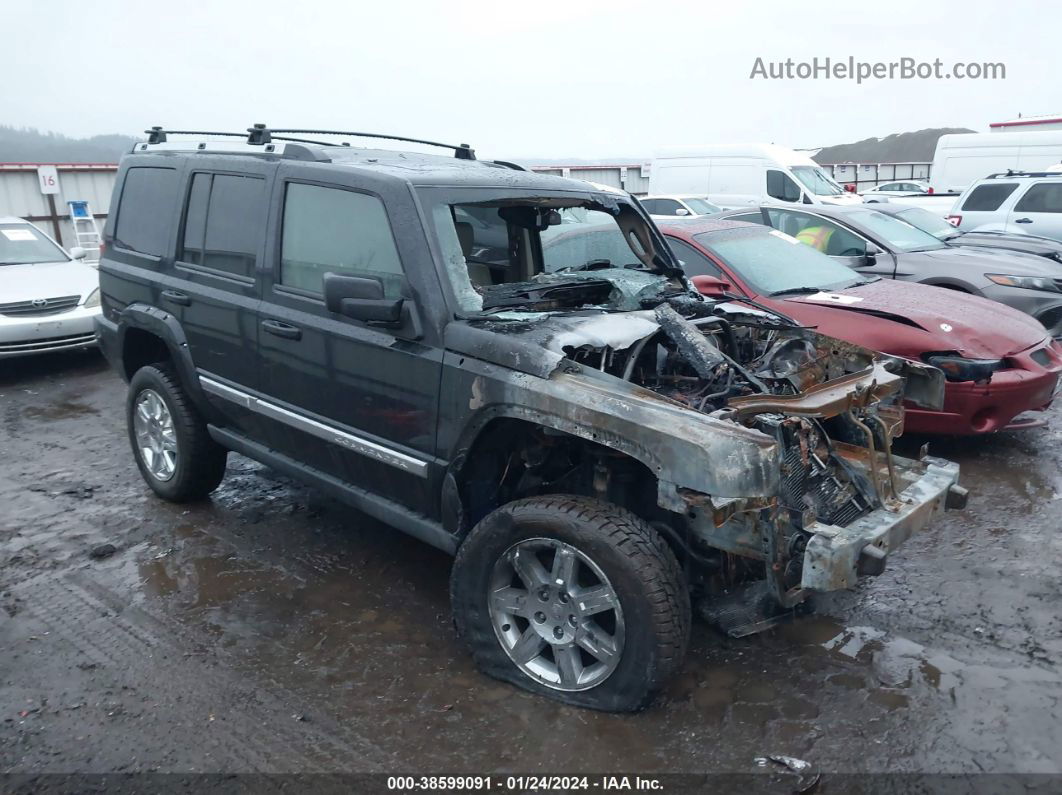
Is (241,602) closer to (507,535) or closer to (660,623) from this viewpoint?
(507,535)

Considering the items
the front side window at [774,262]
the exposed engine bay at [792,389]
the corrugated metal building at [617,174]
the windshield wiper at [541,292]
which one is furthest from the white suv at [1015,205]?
the corrugated metal building at [617,174]

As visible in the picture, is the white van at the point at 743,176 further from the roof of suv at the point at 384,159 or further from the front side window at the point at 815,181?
the roof of suv at the point at 384,159

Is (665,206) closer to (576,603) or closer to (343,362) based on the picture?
(343,362)

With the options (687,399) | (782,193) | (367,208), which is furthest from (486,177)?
(782,193)

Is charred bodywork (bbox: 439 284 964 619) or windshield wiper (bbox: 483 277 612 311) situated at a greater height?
windshield wiper (bbox: 483 277 612 311)

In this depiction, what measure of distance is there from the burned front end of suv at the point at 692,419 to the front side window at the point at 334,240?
0.27m

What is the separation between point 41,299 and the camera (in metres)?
8.16

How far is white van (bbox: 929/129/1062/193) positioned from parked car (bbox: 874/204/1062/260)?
7960 mm

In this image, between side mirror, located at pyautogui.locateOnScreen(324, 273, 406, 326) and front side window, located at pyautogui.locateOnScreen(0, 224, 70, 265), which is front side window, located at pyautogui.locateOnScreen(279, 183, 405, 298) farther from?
front side window, located at pyautogui.locateOnScreen(0, 224, 70, 265)

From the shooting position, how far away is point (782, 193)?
15.1m

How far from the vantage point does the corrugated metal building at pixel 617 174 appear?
22106 mm

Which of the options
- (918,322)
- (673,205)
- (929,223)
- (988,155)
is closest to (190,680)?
(918,322)

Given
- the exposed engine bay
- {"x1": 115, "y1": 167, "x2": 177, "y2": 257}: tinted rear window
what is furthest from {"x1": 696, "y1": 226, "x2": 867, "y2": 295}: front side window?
{"x1": 115, "y1": 167, "x2": 177, "y2": 257}: tinted rear window

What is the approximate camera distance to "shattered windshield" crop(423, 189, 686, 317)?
11.8ft
